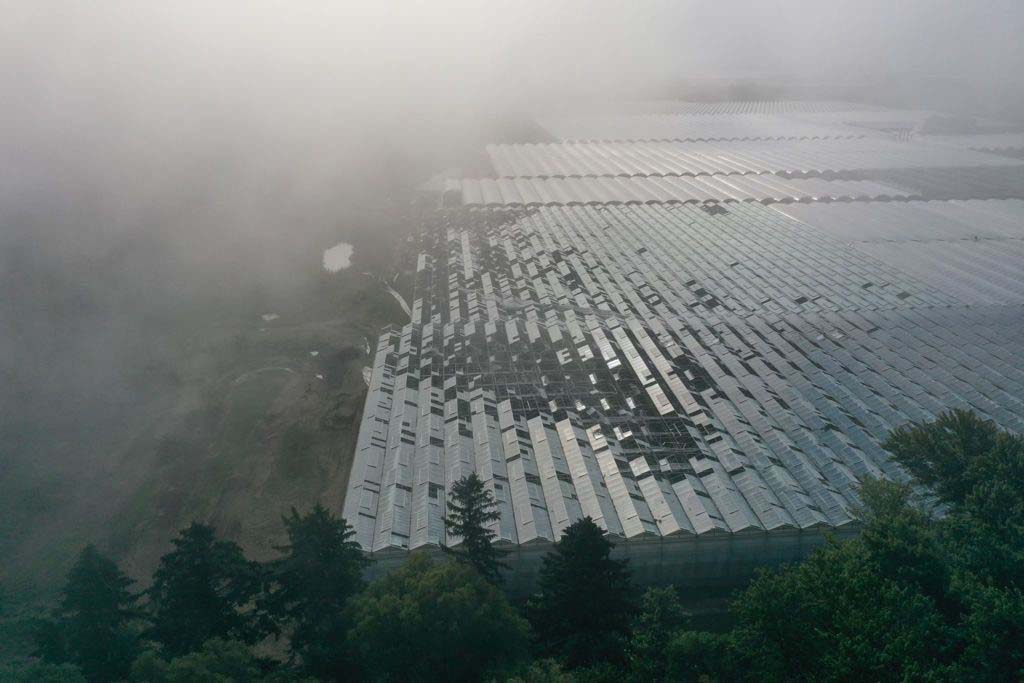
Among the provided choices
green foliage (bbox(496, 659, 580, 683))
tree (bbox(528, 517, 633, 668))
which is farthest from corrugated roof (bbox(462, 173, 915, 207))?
green foliage (bbox(496, 659, 580, 683))

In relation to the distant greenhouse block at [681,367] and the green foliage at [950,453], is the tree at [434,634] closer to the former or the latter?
the distant greenhouse block at [681,367]

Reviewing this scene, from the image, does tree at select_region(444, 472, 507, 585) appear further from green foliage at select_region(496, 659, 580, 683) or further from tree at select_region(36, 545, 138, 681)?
tree at select_region(36, 545, 138, 681)

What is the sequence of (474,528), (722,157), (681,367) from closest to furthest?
(474,528)
(681,367)
(722,157)

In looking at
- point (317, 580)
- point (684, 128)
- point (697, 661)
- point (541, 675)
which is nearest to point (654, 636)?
point (697, 661)

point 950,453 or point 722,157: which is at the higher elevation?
point 722,157

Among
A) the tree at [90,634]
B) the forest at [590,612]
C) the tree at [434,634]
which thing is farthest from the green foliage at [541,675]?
the tree at [90,634]

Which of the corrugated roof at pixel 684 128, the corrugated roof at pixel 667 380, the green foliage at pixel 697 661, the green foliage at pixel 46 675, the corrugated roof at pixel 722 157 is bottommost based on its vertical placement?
the green foliage at pixel 697 661

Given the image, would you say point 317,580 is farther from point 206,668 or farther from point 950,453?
point 950,453
